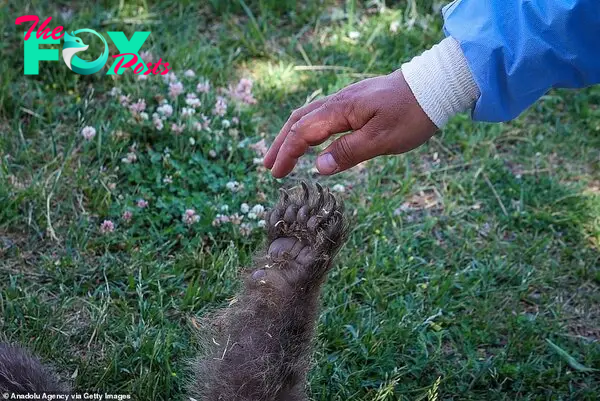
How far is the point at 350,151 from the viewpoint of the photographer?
2596 millimetres

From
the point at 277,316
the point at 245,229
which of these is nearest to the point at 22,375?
the point at 277,316

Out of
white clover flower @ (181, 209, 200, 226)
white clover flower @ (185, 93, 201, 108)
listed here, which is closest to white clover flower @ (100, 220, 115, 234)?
white clover flower @ (181, 209, 200, 226)

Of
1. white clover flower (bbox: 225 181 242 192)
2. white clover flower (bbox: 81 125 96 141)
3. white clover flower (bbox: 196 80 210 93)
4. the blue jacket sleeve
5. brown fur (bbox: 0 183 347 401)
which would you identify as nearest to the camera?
the blue jacket sleeve

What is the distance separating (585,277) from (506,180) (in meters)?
0.67

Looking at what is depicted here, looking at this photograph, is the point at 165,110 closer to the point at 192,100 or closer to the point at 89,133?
the point at 192,100

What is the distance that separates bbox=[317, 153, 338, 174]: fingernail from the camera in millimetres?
2635

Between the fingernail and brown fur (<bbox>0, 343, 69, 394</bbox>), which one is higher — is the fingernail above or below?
above

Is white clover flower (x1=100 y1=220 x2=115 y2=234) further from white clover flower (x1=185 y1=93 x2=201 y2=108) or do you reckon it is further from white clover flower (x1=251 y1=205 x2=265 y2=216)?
white clover flower (x1=185 y1=93 x2=201 y2=108)

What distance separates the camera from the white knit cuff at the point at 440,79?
2557 millimetres

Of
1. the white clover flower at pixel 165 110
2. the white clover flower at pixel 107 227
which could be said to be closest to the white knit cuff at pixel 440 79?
the white clover flower at pixel 107 227

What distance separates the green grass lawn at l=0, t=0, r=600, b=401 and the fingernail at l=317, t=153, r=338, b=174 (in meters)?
0.85

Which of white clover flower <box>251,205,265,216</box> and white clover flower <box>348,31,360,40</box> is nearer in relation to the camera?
white clover flower <box>251,205,265,216</box>

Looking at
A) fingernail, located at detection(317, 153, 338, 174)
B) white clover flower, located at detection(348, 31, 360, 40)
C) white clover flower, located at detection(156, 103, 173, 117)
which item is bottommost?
white clover flower, located at detection(348, 31, 360, 40)

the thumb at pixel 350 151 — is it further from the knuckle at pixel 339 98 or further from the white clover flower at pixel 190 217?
the white clover flower at pixel 190 217
